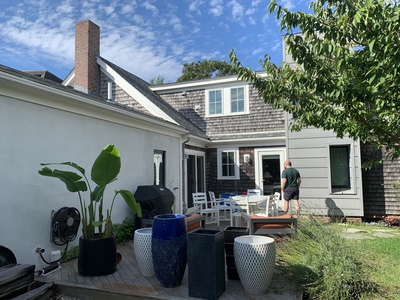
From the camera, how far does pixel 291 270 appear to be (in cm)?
375

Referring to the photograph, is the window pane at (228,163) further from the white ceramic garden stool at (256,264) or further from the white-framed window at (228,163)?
the white ceramic garden stool at (256,264)

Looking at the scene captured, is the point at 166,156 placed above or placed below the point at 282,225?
above

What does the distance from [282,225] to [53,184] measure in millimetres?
4176

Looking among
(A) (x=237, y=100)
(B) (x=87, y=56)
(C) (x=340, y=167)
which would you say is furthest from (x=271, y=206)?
(B) (x=87, y=56)

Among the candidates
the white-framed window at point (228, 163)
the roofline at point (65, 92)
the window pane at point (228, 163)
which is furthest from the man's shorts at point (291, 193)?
the roofline at point (65, 92)

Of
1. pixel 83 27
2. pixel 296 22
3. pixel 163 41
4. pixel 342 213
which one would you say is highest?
pixel 163 41

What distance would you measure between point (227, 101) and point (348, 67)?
27.3 ft

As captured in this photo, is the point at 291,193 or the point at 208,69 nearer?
the point at 291,193

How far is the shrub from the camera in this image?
10.9 feet

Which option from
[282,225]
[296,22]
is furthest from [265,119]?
[296,22]

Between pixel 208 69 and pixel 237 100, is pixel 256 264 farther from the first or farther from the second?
pixel 208 69

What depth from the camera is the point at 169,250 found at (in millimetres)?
3574

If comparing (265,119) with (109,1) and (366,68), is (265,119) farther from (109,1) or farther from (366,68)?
(366,68)

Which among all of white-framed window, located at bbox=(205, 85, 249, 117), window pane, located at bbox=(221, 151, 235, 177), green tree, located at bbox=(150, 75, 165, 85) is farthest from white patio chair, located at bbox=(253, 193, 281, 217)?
green tree, located at bbox=(150, 75, 165, 85)
